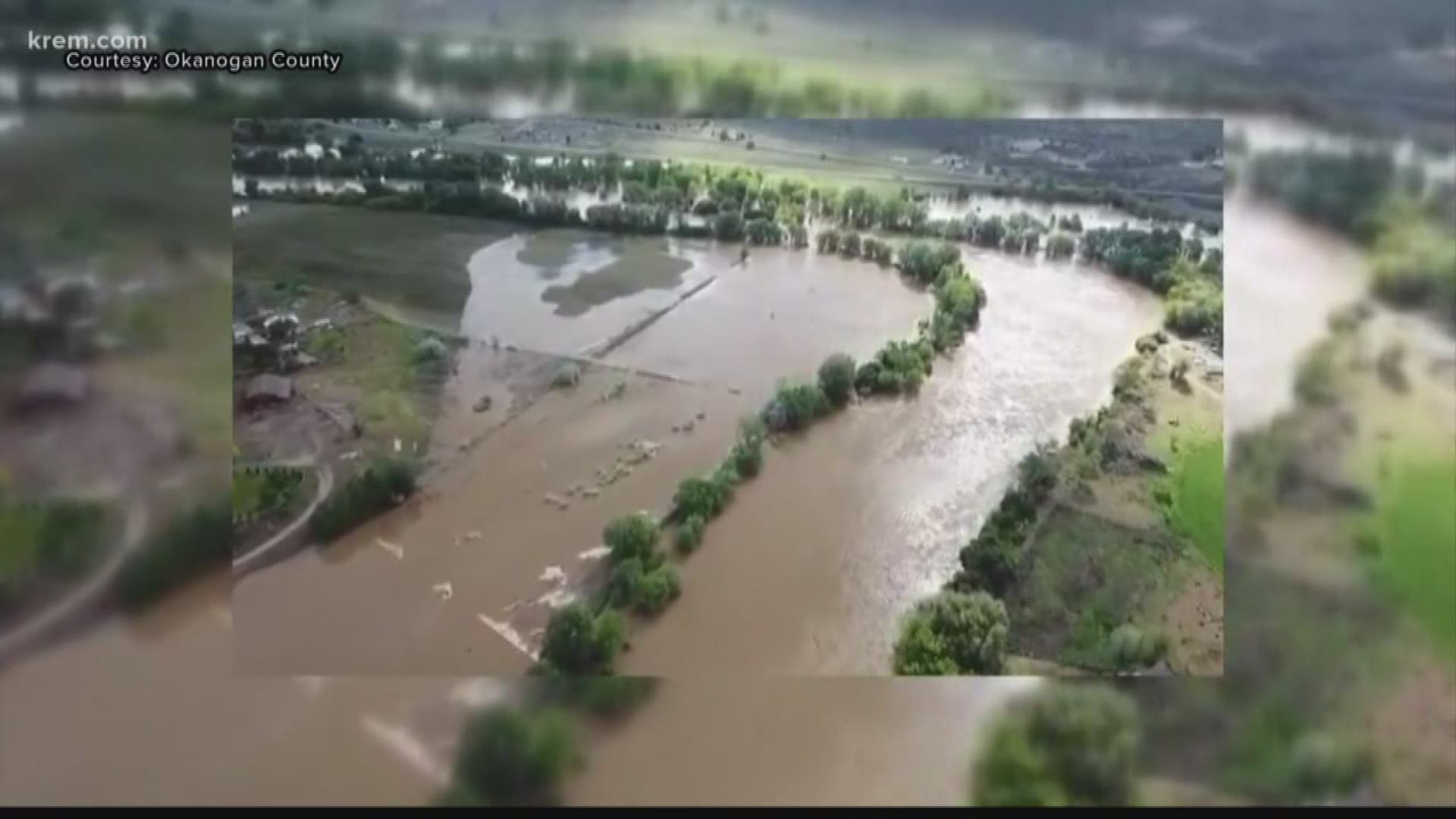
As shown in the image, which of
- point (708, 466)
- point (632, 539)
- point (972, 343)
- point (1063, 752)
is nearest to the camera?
point (1063, 752)

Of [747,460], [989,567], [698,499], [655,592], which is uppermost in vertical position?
[747,460]

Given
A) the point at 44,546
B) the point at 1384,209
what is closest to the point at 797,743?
the point at 44,546

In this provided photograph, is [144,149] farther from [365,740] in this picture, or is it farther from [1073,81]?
[1073,81]

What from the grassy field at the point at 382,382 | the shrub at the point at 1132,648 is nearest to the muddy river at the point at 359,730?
the shrub at the point at 1132,648

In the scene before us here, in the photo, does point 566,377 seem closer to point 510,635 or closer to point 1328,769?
point 510,635


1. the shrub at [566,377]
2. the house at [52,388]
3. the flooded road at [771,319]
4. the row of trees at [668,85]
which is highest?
the row of trees at [668,85]

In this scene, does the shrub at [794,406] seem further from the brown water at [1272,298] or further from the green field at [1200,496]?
the brown water at [1272,298]

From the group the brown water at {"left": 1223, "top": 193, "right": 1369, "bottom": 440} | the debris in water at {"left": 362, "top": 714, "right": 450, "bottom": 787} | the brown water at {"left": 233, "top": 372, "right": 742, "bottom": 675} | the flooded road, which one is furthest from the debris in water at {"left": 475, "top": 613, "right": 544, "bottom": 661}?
the brown water at {"left": 1223, "top": 193, "right": 1369, "bottom": 440}

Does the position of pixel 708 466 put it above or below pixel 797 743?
above
